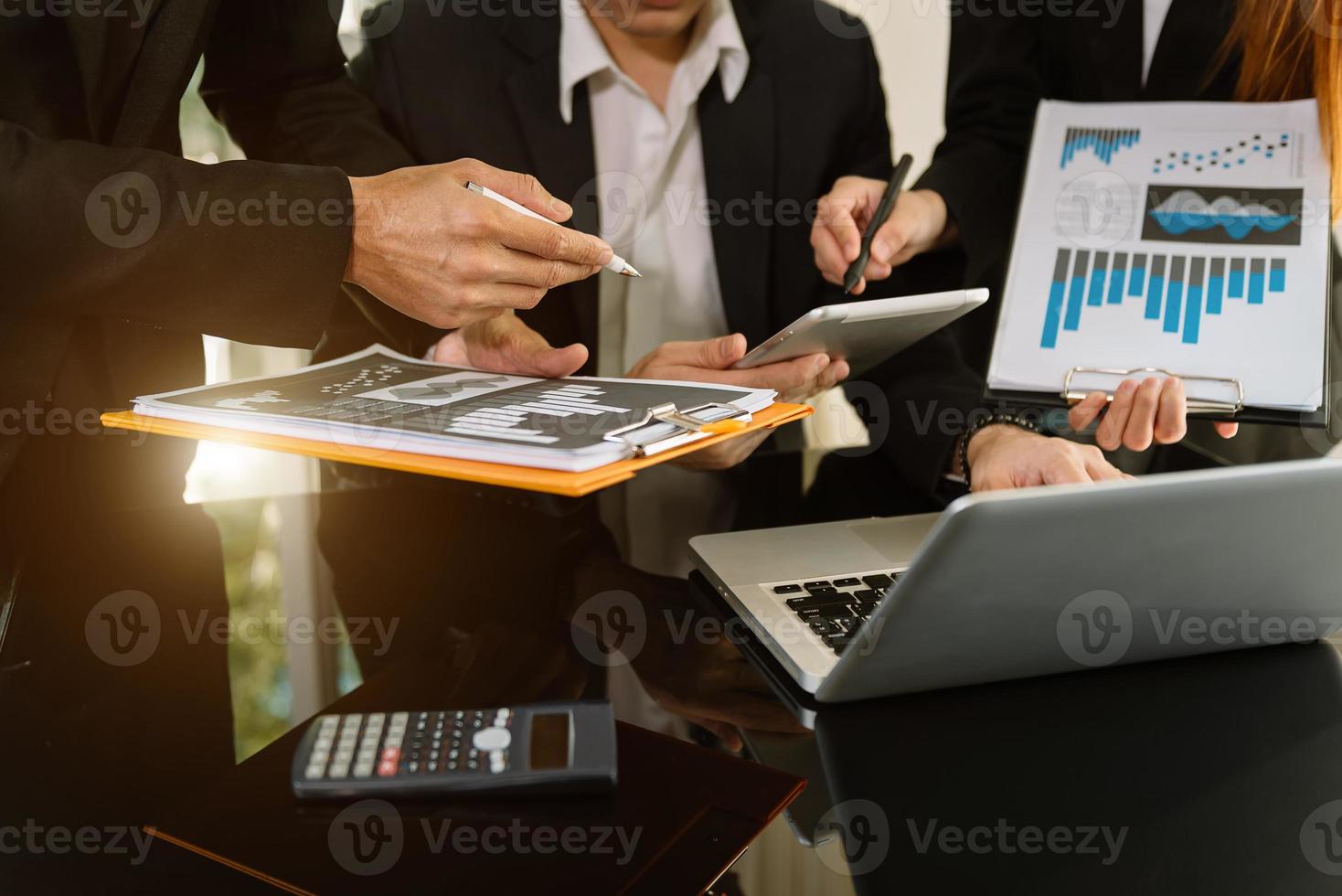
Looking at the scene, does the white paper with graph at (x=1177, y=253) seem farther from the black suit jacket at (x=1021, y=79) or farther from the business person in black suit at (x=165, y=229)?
the business person in black suit at (x=165, y=229)

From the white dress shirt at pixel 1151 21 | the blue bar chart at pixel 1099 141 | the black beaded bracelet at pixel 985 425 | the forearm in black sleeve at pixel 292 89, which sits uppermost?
the white dress shirt at pixel 1151 21

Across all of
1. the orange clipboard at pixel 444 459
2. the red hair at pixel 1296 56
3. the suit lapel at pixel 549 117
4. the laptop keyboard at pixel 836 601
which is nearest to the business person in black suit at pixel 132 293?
the orange clipboard at pixel 444 459

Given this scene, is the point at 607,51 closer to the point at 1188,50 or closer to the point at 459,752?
the point at 1188,50

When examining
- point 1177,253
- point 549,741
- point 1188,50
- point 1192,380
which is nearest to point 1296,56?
point 1188,50

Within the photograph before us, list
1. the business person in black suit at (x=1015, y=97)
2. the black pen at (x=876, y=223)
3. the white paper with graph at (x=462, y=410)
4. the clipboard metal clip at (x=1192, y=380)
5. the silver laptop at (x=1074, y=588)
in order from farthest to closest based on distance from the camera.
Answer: the business person in black suit at (x=1015, y=97) < the black pen at (x=876, y=223) < the clipboard metal clip at (x=1192, y=380) < the white paper with graph at (x=462, y=410) < the silver laptop at (x=1074, y=588)

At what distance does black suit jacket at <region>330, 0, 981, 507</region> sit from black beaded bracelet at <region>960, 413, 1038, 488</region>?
143mm

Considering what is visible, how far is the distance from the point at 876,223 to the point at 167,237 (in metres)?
0.75

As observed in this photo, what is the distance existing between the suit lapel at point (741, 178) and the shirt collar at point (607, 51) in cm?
2

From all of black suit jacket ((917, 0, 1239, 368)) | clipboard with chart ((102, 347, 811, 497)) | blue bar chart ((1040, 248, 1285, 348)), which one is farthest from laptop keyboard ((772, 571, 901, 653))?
black suit jacket ((917, 0, 1239, 368))

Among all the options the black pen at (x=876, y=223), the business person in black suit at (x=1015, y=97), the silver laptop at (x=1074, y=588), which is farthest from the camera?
the business person in black suit at (x=1015, y=97)

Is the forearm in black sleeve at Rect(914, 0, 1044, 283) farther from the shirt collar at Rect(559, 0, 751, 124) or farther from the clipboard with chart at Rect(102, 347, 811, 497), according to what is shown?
the clipboard with chart at Rect(102, 347, 811, 497)

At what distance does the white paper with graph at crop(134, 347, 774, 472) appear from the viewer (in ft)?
2.35

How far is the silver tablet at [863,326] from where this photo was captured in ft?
2.90

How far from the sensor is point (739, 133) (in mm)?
1562
